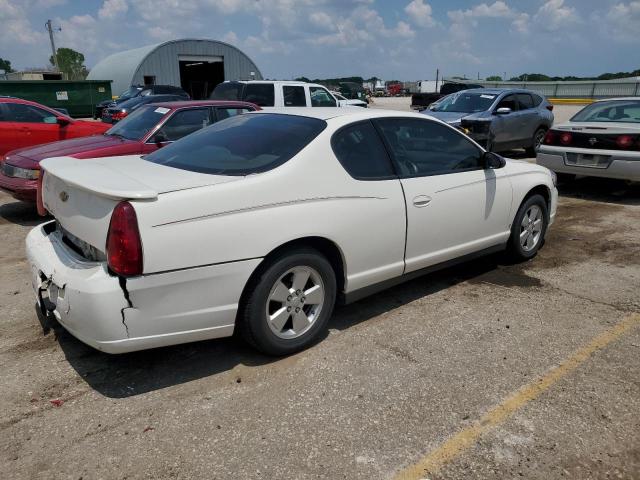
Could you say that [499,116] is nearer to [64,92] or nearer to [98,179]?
[98,179]

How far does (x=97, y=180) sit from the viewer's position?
116 inches

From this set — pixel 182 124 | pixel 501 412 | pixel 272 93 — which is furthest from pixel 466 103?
pixel 501 412

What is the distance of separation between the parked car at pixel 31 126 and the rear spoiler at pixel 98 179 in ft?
20.8

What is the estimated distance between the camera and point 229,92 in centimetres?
1338

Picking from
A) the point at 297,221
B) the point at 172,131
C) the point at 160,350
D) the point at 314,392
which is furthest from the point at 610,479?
the point at 172,131

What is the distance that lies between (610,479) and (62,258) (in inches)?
122

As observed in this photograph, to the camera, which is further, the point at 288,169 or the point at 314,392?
the point at 288,169

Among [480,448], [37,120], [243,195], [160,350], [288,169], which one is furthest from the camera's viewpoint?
[37,120]

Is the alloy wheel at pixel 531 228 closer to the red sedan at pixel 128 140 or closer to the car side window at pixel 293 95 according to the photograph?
the red sedan at pixel 128 140

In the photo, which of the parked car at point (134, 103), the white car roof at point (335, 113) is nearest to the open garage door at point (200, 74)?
the parked car at point (134, 103)

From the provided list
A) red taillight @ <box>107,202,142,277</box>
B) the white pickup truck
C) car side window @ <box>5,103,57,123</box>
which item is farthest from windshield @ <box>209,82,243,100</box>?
red taillight @ <box>107,202,142,277</box>

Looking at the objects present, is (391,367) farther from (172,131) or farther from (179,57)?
(179,57)

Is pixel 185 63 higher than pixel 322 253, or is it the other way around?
pixel 185 63

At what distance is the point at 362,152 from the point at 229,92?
10.6m
